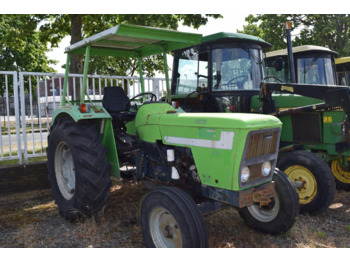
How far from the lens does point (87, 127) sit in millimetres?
3775

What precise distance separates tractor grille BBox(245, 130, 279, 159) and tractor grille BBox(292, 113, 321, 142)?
90.4 inches

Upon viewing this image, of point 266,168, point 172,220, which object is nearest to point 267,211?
point 266,168

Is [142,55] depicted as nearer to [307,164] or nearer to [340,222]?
[307,164]

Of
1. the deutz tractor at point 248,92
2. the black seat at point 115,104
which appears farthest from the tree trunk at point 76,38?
the black seat at point 115,104

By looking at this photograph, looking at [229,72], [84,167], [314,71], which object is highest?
[314,71]

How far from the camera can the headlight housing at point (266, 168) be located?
296cm

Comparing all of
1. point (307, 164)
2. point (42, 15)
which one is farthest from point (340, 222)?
point (42, 15)

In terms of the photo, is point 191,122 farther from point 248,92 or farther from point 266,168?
point 248,92

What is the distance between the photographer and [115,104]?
4.29 meters

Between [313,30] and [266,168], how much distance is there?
50.1 feet

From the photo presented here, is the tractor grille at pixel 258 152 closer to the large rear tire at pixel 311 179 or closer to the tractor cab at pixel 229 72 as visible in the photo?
the large rear tire at pixel 311 179

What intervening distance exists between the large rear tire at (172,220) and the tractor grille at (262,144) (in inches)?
26.6

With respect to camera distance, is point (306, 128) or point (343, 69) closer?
point (306, 128)

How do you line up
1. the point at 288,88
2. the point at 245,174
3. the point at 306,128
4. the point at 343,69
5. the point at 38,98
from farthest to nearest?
the point at 343,69 < the point at 38,98 < the point at 306,128 < the point at 288,88 < the point at 245,174
